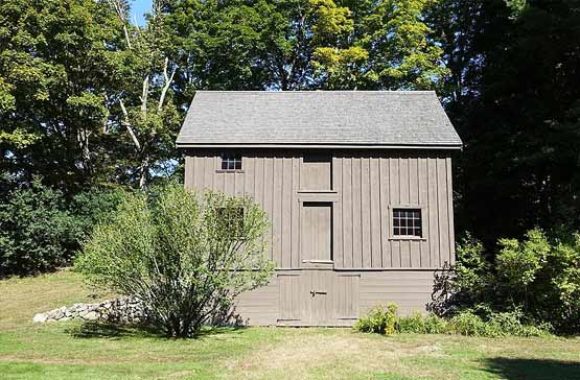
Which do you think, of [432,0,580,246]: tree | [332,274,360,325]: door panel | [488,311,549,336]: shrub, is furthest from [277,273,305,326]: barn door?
[432,0,580,246]: tree

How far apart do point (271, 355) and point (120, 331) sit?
545 cm

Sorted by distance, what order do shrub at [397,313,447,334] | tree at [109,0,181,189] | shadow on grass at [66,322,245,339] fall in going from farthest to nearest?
tree at [109,0,181,189]
shrub at [397,313,447,334]
shadow on grass at [66,322,245,339]

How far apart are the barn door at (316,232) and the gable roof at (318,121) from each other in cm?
210

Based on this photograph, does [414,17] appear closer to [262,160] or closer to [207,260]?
[262,160]

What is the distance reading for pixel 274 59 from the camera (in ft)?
110

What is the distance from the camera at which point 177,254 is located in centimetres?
1413

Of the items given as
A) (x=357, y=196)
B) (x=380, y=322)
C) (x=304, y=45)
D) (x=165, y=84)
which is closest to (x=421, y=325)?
(x=380, y=322)

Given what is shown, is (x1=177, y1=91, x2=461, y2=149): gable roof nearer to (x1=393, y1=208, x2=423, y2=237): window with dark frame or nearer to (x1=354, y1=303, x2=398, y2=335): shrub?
(x1=393, y1=208, x2=423, y2=237): window with dark frame

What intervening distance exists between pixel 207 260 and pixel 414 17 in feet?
67.5

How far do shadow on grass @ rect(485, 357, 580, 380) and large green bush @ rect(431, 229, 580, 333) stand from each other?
4.04 metres

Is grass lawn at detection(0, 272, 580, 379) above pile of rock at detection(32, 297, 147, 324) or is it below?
below

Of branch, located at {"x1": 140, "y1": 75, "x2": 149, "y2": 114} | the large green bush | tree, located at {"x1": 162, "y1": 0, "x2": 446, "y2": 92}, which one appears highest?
tree, located at {"x1": 162, "y1": 0, "x2": 446, "y2": 92}

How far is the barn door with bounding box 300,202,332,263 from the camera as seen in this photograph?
59.0 ft

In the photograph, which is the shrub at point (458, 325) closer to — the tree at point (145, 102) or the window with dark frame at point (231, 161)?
the window with dark frame at point (231, 161)
